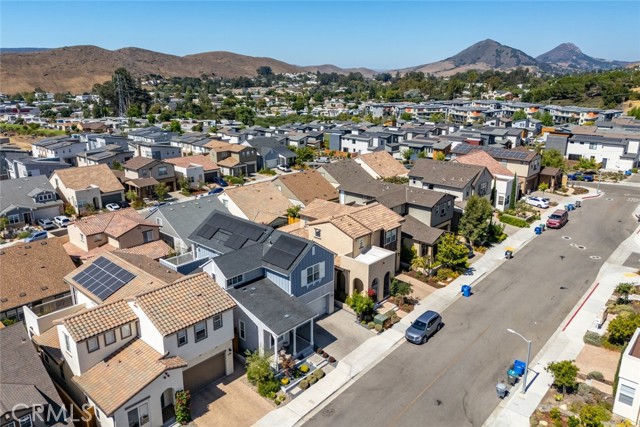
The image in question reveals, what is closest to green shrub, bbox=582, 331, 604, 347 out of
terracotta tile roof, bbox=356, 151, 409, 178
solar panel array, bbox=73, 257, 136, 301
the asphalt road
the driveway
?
the asphalt road

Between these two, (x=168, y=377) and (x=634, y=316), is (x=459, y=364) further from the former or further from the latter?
(x=168, y=377)

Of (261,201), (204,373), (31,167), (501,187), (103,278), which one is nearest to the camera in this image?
(204,373)

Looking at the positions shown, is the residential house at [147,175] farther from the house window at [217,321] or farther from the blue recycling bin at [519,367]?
the blue recycling bin at [519,367]

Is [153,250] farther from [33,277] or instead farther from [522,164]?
[522,164]

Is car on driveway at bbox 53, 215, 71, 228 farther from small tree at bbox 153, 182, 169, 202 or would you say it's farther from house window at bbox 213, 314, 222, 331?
house window at bbox 213, 314, 222, 331

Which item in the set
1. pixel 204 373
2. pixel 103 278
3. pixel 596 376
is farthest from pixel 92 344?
pixel 596 376
